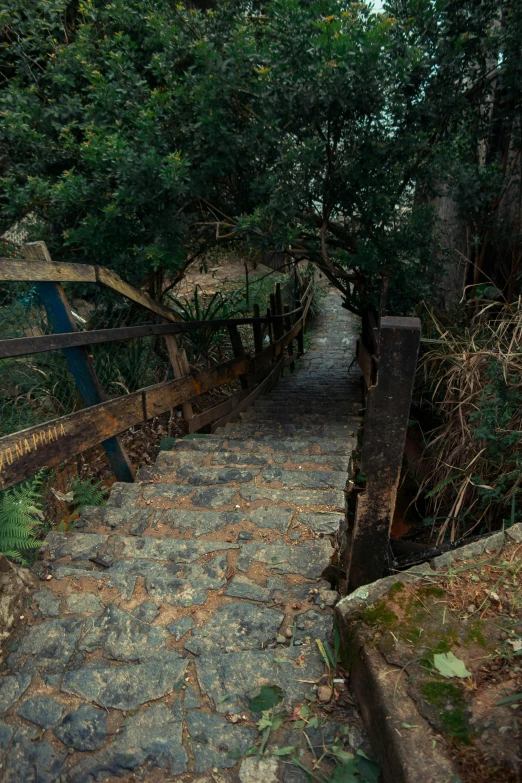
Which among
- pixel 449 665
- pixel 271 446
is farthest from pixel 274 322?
pixel 449 665

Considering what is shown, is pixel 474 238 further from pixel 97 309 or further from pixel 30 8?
pixel 30 8

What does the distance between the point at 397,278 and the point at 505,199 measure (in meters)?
1.15

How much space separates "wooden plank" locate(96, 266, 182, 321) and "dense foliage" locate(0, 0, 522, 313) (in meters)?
0.33

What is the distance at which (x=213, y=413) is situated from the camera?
16.3ft

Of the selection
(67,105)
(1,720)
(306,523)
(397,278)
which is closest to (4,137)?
(67,105)

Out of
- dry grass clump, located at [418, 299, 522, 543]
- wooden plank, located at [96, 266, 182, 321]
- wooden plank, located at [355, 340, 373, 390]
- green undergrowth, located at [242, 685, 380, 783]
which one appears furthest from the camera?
wooden plank, located at [355, 340, 373, 390]

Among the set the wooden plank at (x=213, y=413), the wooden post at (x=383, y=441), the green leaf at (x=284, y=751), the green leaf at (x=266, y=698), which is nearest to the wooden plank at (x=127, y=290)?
the wooden plank at (x=213, y=413)

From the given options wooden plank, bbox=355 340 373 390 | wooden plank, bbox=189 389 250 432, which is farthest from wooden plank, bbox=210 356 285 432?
wooden plank, bbox=355 340 373 390

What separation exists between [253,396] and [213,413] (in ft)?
4.06

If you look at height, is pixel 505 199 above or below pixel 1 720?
above

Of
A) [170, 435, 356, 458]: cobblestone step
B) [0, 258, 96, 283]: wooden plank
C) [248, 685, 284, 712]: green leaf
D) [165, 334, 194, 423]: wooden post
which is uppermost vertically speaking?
[0, 258, 96, 283]: wooden plank

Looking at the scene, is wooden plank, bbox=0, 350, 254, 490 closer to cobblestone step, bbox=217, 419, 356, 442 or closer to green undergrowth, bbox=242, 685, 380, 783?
cobblestone step, bbox=217, 419, 356, 442

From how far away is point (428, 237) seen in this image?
4414 millimetres

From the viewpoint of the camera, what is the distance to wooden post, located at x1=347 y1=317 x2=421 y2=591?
1.68 meters
